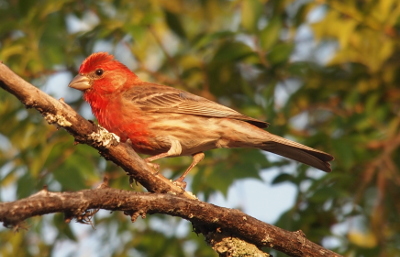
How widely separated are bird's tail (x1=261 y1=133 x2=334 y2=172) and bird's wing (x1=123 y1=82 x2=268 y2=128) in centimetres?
22

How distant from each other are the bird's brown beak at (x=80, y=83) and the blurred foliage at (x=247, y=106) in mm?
261

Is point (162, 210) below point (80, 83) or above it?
below

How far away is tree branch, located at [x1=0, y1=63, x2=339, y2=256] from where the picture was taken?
300 centimetres

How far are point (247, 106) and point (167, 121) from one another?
100 cm

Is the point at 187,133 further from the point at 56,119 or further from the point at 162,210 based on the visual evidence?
the point at 56,119

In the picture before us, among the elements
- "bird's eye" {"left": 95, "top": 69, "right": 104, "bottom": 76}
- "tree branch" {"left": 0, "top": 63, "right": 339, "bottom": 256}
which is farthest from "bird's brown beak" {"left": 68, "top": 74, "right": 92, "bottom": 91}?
"tree branch" {"left": 0, "top": 63, "right": 339, "bottom": 256}

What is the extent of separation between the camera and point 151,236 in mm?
7109

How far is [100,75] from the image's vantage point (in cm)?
634

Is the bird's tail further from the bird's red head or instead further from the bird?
the bird's red head

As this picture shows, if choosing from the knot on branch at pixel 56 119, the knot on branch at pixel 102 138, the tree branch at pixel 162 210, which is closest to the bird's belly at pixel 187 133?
the tree branch at pixel 162 210

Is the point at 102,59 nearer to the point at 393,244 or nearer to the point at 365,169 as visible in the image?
the point at 365,169

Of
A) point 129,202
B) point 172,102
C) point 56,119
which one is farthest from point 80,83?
Result: point 129,202

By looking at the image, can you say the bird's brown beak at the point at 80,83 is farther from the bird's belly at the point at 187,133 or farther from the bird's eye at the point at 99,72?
the bird's belly at the point at 187,133

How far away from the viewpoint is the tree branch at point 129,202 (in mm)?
3003
